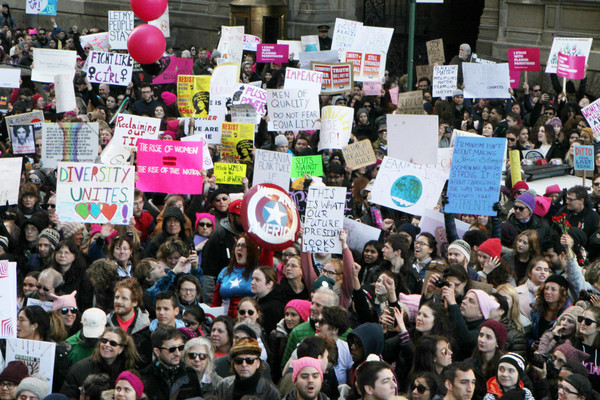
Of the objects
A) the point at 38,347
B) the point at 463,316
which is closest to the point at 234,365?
the point at 38,347

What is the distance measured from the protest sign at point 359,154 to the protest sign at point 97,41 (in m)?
8.96

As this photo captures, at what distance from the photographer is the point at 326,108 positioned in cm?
1384

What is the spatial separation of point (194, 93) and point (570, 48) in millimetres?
6474

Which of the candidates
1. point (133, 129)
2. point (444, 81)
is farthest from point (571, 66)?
point (133, 129)

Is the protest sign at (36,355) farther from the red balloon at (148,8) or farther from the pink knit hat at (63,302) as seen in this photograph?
the red balloon at (148,8)

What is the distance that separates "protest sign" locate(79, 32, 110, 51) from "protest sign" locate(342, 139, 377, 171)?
29.4ft

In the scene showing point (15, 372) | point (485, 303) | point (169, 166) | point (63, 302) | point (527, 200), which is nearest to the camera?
point (15, 372)

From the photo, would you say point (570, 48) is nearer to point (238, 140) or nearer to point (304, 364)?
point (238, 140)

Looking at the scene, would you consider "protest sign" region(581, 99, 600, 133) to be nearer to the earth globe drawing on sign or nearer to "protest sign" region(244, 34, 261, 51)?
the earth globe drawing on sign

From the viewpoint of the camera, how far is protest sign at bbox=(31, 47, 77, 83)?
17.6 m

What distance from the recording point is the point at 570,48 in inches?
695

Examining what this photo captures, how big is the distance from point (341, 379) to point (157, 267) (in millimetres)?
2353

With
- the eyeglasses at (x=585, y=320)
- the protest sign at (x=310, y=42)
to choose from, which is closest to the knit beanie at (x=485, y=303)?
the eyeglasses at (x=585, y=320)

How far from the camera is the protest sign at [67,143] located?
41.6 feet
